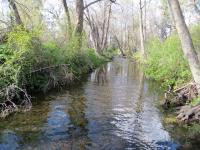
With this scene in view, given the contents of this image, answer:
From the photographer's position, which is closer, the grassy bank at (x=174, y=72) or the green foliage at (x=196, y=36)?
the grassy bank at (x=174, y=72)

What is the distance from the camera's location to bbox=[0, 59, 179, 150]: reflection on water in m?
8.73

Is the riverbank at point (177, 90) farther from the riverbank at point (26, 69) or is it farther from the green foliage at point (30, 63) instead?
the green foliage at point (30, 63)

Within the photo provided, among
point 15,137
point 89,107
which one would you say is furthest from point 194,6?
point 15,137

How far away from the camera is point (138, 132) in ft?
32.6

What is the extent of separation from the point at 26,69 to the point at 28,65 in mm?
203

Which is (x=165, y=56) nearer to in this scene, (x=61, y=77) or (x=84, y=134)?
(x=61, y=77)

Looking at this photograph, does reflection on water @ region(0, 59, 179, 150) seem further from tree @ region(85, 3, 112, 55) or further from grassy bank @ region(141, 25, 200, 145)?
tree @ region(85, 3, 112, 55)

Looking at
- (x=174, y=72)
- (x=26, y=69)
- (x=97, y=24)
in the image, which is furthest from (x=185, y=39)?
(x=97, y=24)

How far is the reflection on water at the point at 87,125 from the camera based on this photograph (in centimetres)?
873

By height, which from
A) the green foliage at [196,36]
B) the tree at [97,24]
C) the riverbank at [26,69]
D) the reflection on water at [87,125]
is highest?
the tree at [97,24]

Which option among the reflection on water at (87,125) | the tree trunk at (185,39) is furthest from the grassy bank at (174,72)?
the tree trunk at (185,39)

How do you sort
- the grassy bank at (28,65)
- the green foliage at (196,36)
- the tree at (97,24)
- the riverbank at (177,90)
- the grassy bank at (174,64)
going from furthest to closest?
the tree at (97,24), the green foliage at (196,36), the grassy bank at (174,64), the grassy bank at (28,65), the riverbank at (177,90)

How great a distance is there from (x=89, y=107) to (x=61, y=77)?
4.72 m

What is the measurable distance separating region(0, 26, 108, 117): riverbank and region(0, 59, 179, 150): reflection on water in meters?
0.77
